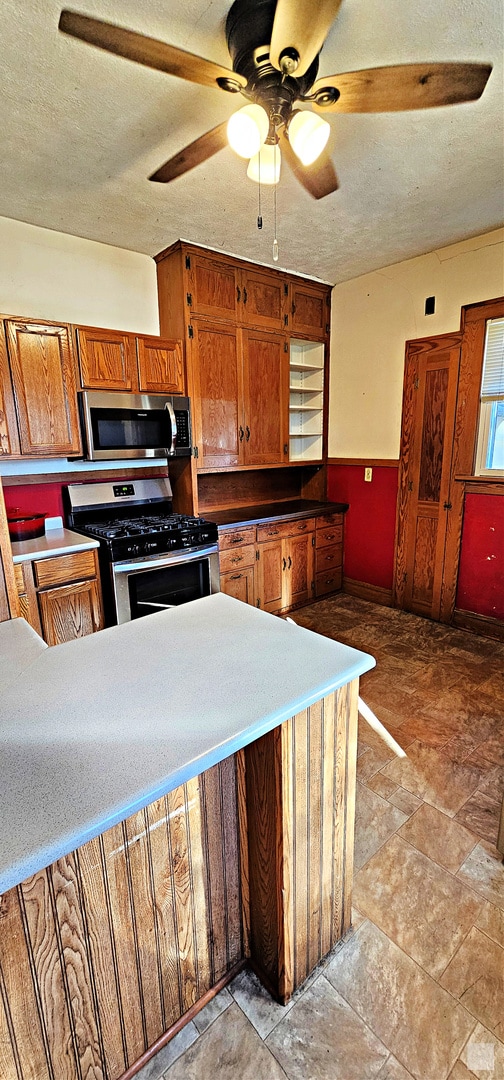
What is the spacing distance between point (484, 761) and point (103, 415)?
2732mm

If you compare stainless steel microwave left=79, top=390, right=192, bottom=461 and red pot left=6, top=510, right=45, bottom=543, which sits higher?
stainless steel microwave left=79, top=390, right=192, bottom=461

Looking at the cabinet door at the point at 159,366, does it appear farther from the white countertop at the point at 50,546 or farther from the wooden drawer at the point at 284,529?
the wooden drawer at the point at 284,529

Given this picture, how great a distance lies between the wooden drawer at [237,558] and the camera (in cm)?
317

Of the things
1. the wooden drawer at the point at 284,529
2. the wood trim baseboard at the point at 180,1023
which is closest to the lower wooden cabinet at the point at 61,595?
the wooden drawer at the point at 284,529

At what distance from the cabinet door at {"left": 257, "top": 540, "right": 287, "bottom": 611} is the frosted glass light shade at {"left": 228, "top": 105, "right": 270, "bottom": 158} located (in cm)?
237

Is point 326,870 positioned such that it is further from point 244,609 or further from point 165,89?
point 165,89

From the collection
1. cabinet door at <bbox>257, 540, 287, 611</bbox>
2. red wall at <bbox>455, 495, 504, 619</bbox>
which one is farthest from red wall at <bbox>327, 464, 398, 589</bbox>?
cabinet door at <bbox>257, 540, 287, 611</bbox>

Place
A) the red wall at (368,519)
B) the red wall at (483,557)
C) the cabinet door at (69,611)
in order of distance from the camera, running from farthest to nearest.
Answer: the red wall at (368,519), the red wall at (483,557), the cabinet door at (69,611)

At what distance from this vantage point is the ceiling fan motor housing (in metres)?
1.25

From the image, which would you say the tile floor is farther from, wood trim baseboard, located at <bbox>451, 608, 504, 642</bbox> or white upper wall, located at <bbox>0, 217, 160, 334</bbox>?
white upper wall, located at <bbox>0, 217, 160, 334</bbox>

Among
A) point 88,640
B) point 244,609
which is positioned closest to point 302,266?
point 244,609

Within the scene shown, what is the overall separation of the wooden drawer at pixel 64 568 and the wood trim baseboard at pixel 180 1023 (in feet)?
5.93

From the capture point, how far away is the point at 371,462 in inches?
147

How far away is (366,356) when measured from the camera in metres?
3.65
